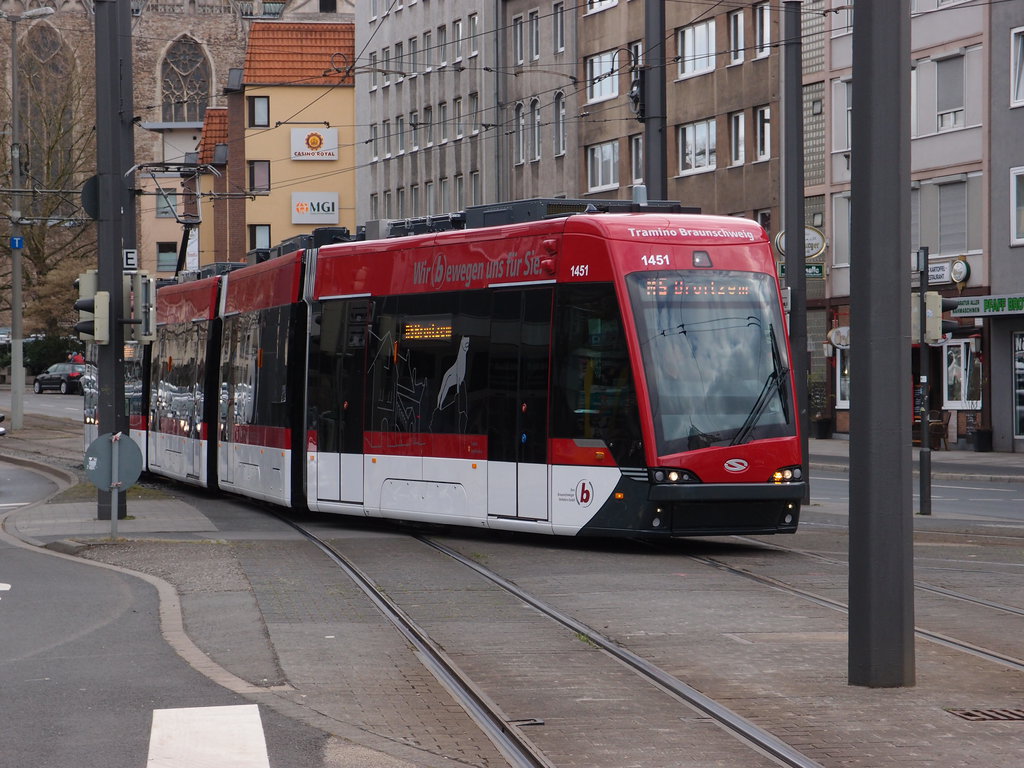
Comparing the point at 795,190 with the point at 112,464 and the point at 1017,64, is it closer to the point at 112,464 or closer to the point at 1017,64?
the point at 112,464

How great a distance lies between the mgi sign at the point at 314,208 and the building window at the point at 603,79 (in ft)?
94.8

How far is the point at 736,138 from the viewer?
1914 inches

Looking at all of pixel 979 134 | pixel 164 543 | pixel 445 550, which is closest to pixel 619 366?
pixel 445 550

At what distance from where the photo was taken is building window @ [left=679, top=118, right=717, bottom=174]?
49719mm

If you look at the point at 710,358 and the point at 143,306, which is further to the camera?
the point at 143,306

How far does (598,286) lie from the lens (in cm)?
1490

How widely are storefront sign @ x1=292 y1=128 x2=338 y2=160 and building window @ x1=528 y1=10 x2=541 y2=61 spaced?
81.8 ft

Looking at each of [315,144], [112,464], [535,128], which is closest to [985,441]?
[535,128]

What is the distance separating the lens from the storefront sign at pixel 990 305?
38.0 meters

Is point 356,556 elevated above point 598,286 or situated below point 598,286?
below

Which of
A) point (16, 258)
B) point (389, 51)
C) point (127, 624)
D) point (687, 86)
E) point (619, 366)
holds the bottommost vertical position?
point (127, 624)

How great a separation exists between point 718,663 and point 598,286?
20.2ft

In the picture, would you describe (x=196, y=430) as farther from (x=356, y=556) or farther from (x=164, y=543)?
(x=356, y=556)

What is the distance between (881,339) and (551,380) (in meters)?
7.30
